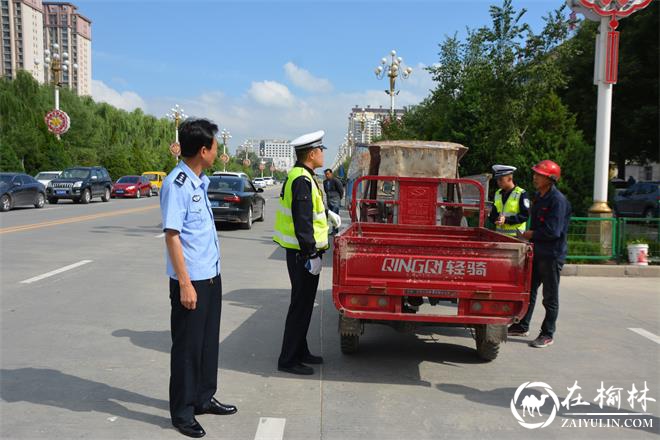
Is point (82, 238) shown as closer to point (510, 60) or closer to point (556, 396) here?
point (510, 60)

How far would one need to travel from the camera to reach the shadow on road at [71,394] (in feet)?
13.6

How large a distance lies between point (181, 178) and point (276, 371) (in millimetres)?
2171

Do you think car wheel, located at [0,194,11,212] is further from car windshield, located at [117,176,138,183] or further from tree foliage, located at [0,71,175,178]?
car windshield, located at [117,176,138,183]

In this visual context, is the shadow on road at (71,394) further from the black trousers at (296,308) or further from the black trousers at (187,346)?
the black trousers at (296,308)

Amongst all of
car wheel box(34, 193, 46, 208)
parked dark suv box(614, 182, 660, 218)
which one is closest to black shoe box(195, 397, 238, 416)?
parked dark suv box(614, 182, 660, 218)

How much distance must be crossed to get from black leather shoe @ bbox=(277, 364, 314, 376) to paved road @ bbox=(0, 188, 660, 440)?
0.27 feet

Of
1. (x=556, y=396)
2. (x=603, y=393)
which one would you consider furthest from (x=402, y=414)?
(x=603, y=393)

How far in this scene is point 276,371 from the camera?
203 inches

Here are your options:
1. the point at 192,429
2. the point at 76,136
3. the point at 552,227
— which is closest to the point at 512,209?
the point at 552,227

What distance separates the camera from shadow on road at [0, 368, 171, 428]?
13.6 ft

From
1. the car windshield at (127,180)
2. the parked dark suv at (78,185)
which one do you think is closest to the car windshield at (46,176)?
the parked dark suv at (78,185)

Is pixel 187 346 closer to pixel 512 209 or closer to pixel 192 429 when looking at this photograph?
pixel 192 429

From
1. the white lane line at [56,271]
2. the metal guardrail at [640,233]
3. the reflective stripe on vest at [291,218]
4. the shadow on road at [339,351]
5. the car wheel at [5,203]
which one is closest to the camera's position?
the reflective stripe on vest at [291,218]

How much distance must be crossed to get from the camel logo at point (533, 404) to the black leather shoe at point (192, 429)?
224 cm
